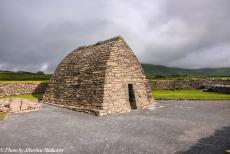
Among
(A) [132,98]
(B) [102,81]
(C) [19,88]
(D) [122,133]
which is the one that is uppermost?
(B) [102,81]

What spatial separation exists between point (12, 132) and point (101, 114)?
17.8 ft

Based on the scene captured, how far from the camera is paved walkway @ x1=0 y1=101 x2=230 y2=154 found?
812 centimetres

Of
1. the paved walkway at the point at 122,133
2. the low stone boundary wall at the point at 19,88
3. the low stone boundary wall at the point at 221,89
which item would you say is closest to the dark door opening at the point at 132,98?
the paved walkway at the point at 122,133

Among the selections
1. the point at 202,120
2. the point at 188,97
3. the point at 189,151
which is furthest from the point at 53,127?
the point at 188,97

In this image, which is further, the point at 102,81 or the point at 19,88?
the point at 19,88

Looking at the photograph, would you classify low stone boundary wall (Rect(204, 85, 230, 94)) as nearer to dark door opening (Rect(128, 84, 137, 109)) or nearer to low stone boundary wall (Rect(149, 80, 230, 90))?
low stone boundary wall (Rect(149, 80, 230, 90))

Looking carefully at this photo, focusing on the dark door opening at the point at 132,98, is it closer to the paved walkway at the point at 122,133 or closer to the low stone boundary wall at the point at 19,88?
the paved walkway at the point at 122,133

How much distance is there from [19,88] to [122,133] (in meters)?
21.5

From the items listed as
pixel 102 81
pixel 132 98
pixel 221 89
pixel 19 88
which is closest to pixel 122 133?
pixel 102 81

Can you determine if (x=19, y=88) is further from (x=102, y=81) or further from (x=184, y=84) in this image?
(x=184, y=84)

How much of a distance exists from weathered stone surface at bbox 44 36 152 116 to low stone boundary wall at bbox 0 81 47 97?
8.41 meters

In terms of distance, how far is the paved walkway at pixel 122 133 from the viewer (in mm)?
8117

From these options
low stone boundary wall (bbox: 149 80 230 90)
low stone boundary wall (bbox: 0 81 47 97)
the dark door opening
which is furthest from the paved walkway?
low stone boundary wall (bbox: 149 80 230 90)

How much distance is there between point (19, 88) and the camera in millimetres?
27672
